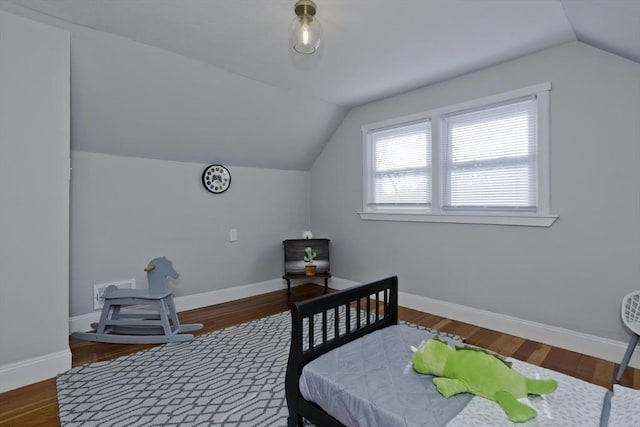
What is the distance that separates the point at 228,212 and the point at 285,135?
3.83 ft

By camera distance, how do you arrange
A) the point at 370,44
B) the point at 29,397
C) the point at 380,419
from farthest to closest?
1. the point at 370,44
2. the point at 29,397
3. the point at 380,419

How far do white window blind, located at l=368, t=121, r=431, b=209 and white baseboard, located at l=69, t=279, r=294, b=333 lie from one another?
173 cm

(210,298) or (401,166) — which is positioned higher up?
(401,166)

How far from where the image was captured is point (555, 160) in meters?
2.57

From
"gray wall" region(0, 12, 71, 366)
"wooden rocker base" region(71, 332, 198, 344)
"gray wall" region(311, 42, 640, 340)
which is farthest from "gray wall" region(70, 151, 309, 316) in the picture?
"gray wall" region(311, 42, 640, 340)

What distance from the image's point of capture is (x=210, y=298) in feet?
12.3

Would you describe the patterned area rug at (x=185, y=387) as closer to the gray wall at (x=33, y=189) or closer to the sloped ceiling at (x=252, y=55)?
the gray wall at (x=33, y=189)

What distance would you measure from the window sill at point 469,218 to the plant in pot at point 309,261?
767 millimetres

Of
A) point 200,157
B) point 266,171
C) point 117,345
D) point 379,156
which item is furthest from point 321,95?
point 117,345

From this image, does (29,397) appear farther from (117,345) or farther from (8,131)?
(8,131)

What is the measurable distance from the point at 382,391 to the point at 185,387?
138cm

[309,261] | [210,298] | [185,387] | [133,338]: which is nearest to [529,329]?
[309,261]

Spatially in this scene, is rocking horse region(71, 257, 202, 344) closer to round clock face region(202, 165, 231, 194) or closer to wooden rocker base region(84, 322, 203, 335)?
wooden rocker base region(84, 322, 203, 335)

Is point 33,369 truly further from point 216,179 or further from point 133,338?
point 216,179
